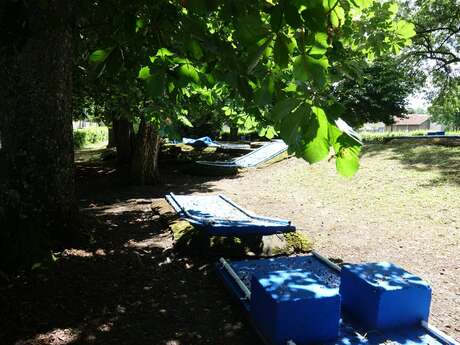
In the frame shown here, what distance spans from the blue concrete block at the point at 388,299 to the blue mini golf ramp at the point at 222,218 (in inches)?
77.4

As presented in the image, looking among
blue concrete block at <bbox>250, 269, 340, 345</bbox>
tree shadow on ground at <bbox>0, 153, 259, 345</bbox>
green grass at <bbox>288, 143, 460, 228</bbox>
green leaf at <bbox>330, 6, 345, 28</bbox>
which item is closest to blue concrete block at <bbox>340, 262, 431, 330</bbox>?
blue concrete block at <bbox>250, 269, 340, 345</bbox>

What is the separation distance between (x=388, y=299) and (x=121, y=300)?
2.79 m

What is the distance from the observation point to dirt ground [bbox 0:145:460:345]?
13.5 ft

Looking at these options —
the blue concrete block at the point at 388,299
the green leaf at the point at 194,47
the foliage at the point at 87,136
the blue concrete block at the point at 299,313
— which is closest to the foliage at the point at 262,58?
the green leaf at the point at 194,47

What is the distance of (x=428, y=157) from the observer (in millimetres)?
14141

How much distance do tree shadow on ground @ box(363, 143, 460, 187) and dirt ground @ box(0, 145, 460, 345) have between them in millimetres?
55

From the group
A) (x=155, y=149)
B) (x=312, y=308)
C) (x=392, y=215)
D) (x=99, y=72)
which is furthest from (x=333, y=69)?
(x=155, y=149)

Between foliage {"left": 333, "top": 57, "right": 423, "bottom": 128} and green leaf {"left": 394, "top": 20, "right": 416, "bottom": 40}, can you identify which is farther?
foliage {"left": 333, "top": 57, "right": 423, "bottom": 128}

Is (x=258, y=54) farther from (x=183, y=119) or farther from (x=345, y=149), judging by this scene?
(x=183, y=119)

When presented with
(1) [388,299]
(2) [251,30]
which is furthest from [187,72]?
(1) [388,299]

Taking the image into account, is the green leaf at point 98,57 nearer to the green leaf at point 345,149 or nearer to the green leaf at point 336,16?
the green leaf at point 336,16

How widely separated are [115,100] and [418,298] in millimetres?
7186

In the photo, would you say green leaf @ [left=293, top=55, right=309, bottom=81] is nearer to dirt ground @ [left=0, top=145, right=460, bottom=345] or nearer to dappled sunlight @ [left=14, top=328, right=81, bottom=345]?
dirt ground @ [left=0, top=145, right=460, bottom=345]

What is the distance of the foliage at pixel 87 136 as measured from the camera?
35594 millimetres
